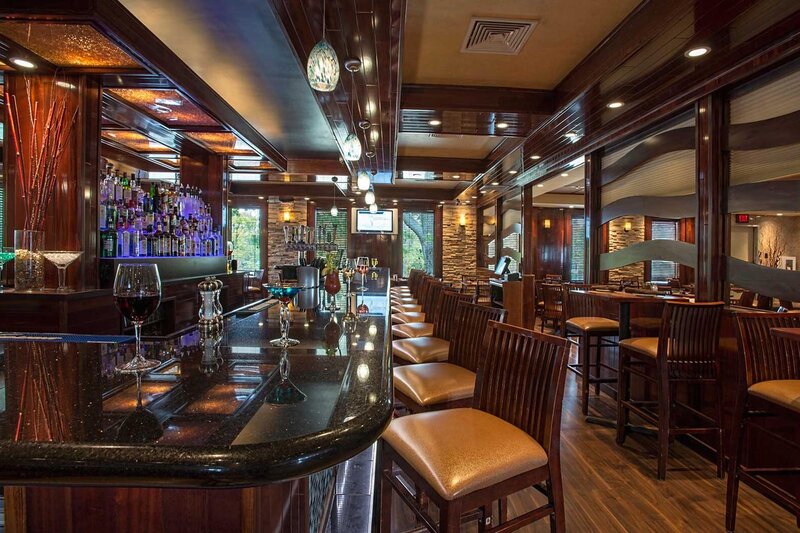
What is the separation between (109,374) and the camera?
38.4 inches

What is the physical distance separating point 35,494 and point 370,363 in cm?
74

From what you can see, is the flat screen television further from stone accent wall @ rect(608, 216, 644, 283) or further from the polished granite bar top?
the polished granite bar top

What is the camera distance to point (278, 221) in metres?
10.8

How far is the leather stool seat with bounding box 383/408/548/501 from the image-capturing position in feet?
3.91

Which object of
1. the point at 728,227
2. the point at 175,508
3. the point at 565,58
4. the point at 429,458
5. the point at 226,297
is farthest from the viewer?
the point at 226,297

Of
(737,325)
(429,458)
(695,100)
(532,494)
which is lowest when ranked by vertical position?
(532,494)

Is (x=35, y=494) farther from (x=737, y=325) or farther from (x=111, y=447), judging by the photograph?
(x=737, y=325)

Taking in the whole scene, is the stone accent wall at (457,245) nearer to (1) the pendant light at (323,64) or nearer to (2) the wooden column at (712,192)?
(2) the wooden column at (712,192)

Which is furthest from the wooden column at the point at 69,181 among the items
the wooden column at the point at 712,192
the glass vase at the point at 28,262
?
the wooden column at the point at 712,192

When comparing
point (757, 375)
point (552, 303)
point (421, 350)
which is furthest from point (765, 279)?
point (552, 303)

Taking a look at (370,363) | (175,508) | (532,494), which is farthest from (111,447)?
(532,494)

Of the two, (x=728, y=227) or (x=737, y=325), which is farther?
(x=728, y=227)

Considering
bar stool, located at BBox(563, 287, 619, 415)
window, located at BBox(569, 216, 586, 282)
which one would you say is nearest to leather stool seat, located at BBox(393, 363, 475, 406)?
bar stool, located at BBox(563, 287, 619, 415)

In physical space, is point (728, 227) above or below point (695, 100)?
below
